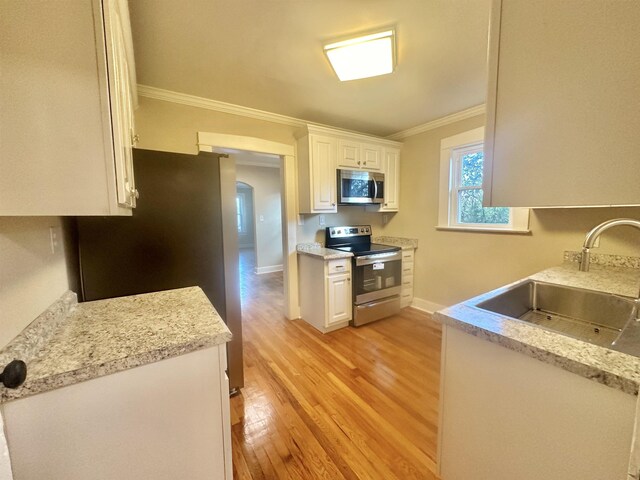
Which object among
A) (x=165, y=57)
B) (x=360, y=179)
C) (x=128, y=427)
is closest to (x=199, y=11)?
(x=165, y=57)

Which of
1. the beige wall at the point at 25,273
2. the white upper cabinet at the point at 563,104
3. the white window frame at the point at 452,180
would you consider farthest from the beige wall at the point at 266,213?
the white upper cabinet at the point at 563,104

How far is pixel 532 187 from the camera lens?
627mm

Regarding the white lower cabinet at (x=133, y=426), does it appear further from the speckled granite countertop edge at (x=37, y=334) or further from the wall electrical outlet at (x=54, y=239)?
the wall electrical outlet at (x=54, y=239)

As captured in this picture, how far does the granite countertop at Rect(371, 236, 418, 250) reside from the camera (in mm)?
3533

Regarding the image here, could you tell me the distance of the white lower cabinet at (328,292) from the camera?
9.28ft

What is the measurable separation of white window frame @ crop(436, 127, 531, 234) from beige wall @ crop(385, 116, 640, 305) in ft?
0.25

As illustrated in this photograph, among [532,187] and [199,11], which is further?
[199,11]

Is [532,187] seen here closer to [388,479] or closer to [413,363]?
[388,479]

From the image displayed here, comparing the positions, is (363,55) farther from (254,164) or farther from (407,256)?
(254,164)

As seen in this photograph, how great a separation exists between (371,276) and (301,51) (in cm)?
233

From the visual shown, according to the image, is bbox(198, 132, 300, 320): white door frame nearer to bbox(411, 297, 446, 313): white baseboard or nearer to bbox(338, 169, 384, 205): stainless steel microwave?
bbox(338, 169, 384, 205): stainless steel microwave

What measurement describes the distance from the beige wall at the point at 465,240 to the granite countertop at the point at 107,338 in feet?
9.36

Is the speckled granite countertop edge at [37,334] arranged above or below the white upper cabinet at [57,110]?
below

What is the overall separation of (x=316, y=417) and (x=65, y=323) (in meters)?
1.48
